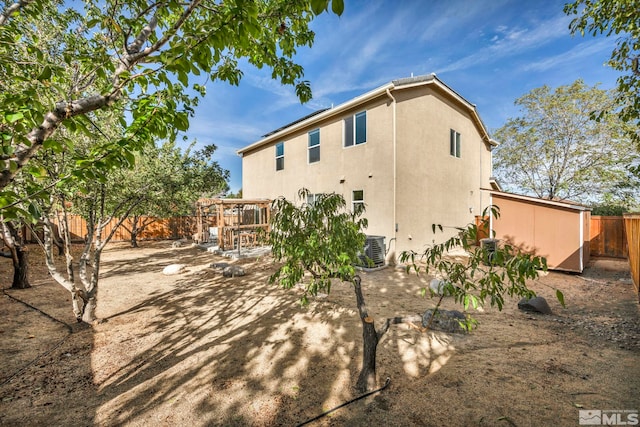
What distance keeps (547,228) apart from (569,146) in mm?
12383

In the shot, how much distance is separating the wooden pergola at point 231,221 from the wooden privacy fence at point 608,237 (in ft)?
48.9

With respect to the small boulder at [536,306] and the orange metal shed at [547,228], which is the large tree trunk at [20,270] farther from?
the orange metal shed at [547,228]

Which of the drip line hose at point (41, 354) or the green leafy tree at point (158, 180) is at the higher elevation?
the green leafy tree at point (158, 180)

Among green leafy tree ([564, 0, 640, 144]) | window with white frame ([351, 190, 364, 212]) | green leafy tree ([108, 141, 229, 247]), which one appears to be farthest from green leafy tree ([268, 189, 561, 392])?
window with white frame ([351, 190, 364, 212])

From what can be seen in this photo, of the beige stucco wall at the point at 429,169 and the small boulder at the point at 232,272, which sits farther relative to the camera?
the beige stucco wall at the point at 429,169

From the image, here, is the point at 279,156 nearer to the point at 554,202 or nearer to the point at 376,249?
the point at 376,249

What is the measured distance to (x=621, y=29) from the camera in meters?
4.19

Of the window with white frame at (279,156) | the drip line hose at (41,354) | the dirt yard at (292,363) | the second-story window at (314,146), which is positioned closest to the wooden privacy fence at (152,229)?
the window with white frame at (279,156)

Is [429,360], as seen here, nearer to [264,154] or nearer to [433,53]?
[433,53]

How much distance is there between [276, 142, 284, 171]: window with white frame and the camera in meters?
13.7

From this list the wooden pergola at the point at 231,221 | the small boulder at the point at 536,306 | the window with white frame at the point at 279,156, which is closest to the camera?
the small boulder at the point at 536,306

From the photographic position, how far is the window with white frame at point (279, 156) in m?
13.7

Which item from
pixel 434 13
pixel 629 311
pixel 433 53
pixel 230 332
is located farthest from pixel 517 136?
pixel 230 332

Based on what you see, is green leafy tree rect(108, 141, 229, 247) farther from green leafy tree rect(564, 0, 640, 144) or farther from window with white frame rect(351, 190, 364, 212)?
green leafy tree rect(564, 0, 640, 144)
